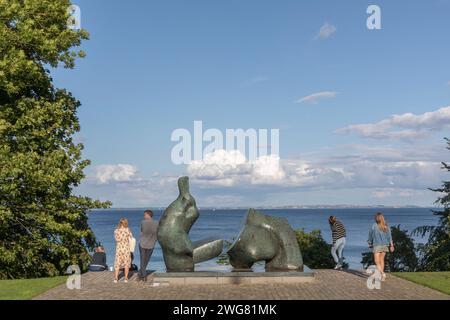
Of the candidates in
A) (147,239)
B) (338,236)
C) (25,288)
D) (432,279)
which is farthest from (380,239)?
(25,288)

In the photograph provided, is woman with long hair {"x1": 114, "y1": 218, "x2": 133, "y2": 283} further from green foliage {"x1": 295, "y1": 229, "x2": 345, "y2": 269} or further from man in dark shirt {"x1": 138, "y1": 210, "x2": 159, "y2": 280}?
green foliage {"x1": 295, "y1": 229, "x2": 345, "y2": 269}

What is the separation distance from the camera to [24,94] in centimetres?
2361

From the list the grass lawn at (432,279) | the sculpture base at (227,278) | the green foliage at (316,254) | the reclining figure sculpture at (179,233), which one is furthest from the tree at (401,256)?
the reclining figure sculpture at (179,233)

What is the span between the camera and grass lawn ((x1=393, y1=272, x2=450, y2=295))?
→ 15644mm

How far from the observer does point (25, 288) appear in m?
15.4

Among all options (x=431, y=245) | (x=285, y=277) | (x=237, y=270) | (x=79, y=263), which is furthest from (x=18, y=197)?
(x=431, y=245)

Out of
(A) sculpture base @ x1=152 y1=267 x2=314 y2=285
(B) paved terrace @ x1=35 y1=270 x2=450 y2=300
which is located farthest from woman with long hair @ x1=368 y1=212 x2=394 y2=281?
(A) sculpture base @ x1=152 y1=267 x2=314 y2=285

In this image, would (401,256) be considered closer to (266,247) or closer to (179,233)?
(266,247)

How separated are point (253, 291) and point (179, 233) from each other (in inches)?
122

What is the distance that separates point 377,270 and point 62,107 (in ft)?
47.2

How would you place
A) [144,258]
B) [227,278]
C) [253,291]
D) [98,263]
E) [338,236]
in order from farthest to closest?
[98,263] < [338,236] < [144,258] < [227,278] < [253,291]

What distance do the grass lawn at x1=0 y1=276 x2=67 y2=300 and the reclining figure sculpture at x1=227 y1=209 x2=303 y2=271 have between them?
5.36 metres

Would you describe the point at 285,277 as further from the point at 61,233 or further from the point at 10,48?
the point at 10,48

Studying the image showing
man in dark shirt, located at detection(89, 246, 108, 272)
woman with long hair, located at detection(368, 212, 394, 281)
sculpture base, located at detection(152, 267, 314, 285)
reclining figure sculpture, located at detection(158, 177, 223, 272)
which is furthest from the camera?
man in dark shirt, located at detection(89, 246, 108, 272)
